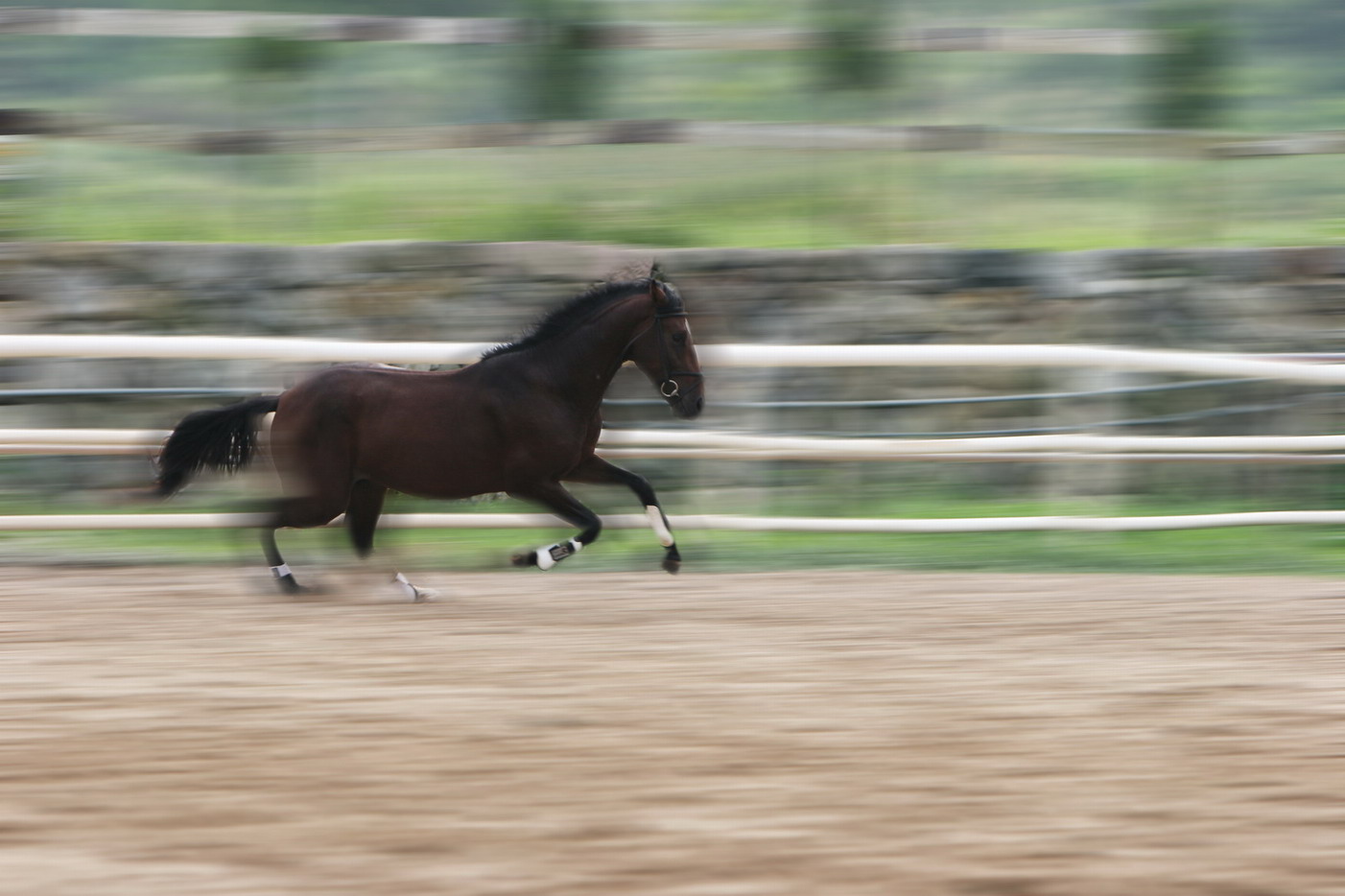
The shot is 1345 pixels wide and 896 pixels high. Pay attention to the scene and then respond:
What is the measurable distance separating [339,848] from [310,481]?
2.84 m

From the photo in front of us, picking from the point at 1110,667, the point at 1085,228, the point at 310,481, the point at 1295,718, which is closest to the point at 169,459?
the point at 310,481

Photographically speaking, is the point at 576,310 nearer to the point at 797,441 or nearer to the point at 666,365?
the point at 666,365

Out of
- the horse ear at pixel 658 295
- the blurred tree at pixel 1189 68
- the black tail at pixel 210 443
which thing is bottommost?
the black tail at pixel 210 443

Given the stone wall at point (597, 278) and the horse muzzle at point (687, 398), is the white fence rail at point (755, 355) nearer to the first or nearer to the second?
the horse muzzle at point (687, 398)

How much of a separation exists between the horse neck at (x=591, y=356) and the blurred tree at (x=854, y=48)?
6467mm

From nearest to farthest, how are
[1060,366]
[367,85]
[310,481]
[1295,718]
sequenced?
[1295,718]
[310,481]
[1060,366]
[367,85]

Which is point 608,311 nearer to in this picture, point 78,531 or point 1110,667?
point 1110,667

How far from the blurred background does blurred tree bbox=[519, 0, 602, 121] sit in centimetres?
3

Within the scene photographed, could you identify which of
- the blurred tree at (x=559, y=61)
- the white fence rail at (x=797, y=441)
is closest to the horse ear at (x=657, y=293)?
the white fence rail at (x=797, y=441)

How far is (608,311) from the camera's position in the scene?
227 inches

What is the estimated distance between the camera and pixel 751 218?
11.8 metres

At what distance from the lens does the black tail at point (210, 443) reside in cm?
581

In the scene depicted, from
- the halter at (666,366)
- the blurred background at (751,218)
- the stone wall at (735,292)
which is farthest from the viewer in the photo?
the stone wall at (735,292)

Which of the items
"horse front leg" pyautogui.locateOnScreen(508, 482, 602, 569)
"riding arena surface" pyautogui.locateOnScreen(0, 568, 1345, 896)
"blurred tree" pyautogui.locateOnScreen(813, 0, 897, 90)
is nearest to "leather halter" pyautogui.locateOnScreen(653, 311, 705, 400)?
"horse front leg" pyautogui.locateOnScreen(508, 482, 602, 569)
